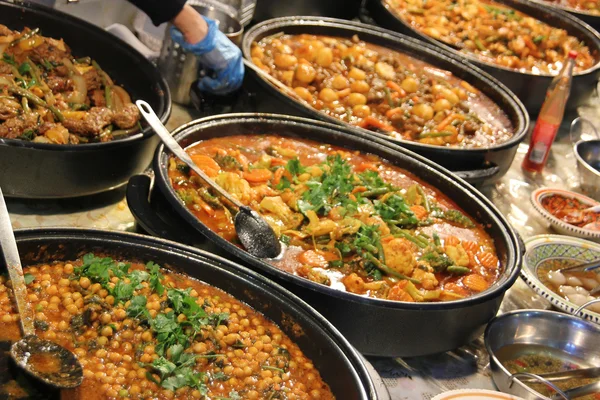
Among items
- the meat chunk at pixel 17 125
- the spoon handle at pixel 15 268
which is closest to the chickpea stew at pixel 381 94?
the meat chunk at pixel 17 125

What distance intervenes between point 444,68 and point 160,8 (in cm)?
273

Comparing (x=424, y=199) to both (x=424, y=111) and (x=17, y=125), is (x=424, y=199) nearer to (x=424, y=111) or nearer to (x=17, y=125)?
(x=424, y=111)

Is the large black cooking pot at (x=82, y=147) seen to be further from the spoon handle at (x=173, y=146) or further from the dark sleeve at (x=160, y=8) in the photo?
the dark sleeve at (x=160, y=8)

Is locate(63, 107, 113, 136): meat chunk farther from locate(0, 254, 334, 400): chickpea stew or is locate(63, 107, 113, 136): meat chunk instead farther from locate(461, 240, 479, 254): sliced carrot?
locate(461, 240, 479, 254): sliced carrot

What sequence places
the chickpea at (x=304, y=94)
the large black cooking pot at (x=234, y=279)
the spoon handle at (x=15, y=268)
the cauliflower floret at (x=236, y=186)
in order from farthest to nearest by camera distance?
the chickpea at (x=304, y=94) → the cauliflower floret at (x=236, y=186) → the large black cooking pot at (x=234, y=279) → the spoon handle at (x=15, y=268)

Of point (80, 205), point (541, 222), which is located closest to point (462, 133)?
point (541, 222)

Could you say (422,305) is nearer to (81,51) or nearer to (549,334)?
(549,334)

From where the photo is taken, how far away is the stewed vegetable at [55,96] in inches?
132

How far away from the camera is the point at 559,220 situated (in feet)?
14.4

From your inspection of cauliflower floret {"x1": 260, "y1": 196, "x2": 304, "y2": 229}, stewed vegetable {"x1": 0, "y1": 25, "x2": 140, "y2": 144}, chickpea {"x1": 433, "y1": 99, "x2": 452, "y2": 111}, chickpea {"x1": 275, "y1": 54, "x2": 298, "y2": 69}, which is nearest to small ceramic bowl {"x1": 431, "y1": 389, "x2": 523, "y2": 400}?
cauliflower floret {"x1": 260, "y1": 196, "x2": 304, "y2": 229}

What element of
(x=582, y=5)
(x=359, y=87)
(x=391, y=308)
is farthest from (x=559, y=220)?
(x=582, y=5)

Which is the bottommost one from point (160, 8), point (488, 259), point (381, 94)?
point (488, 259)

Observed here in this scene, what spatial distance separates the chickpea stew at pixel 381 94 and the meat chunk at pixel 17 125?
1.88 m

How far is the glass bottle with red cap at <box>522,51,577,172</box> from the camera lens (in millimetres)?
4996
